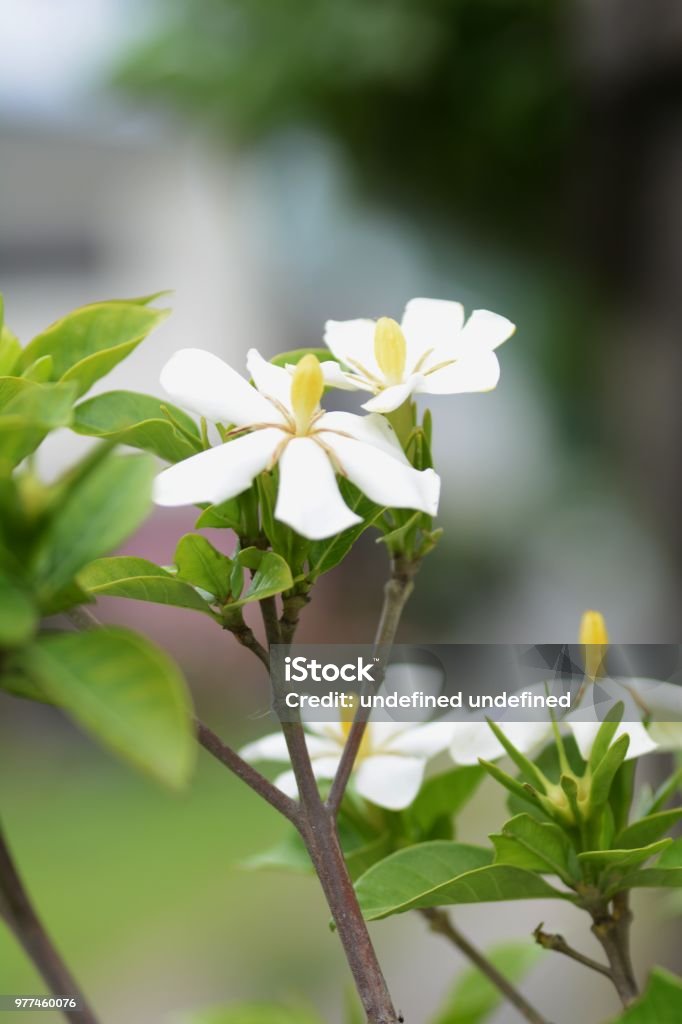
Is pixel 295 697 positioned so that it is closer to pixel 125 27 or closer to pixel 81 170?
pixel 125 27

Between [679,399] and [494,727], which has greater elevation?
[679,399]

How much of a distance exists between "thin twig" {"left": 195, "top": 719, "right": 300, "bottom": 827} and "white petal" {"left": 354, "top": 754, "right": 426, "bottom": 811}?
74mm

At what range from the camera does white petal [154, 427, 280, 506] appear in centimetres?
25

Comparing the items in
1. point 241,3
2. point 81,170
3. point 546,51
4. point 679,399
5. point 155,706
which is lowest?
point 155,706

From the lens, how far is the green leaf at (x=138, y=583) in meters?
0.27

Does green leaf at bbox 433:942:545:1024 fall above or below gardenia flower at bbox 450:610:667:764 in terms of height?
below

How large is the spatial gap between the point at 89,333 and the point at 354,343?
89mm

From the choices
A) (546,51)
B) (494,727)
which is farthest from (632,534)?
(494,727)

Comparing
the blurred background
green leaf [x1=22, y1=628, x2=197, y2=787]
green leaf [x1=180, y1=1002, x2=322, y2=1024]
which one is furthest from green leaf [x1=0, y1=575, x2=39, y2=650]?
the blurred background

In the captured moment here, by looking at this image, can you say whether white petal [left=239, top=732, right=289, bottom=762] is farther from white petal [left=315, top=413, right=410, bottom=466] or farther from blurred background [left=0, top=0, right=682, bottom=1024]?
blurred background [left=0, top=0, right=682, bottom=1024]

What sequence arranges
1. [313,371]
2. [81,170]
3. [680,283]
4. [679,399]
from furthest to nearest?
[81,170], [680,283], [679,399], [313,371]

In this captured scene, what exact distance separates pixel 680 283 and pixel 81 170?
435 centimetres

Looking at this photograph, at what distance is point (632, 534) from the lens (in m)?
3.15

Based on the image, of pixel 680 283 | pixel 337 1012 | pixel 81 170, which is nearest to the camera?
pixel 680 283
